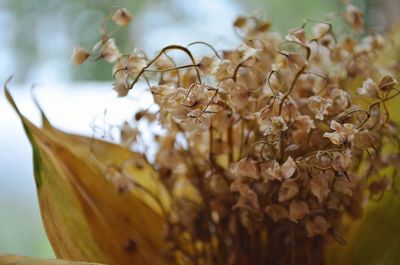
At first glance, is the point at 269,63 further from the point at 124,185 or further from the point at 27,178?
the point at 27,178

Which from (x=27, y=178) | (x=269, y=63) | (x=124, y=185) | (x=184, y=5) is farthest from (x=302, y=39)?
(x=184, y=5)

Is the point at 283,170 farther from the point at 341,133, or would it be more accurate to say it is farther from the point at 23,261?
the point at 23,261

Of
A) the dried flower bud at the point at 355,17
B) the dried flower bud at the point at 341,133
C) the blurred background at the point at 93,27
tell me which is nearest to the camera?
the dried flower bud at the point at 341,133

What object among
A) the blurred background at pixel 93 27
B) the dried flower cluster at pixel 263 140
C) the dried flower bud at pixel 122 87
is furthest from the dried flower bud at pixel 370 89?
the blurred background at pixel 93 27

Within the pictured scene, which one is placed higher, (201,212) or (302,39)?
(302,39)

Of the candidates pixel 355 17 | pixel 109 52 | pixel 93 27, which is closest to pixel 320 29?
pixel 355 17

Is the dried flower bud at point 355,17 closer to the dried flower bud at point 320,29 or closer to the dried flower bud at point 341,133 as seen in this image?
the dried flower bud at point 320,29
